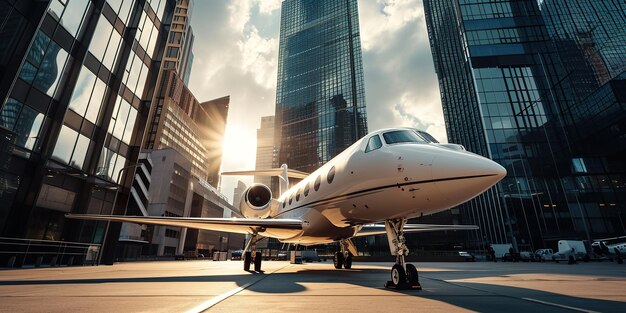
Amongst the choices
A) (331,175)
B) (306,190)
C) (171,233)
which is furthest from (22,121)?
(171,233)

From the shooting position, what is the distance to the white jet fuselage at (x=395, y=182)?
5.33 meters

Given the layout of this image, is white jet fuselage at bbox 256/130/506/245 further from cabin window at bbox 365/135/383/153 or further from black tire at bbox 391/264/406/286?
black tire at bbox 391/264/406/286

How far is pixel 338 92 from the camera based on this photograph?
4437 inches

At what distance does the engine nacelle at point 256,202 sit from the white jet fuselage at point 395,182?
4732 millimetres

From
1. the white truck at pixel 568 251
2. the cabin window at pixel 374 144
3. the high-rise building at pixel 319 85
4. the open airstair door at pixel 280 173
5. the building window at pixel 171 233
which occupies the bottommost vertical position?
the white truck at pixel 568 251

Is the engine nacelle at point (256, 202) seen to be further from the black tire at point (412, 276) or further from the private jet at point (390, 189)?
the black tire at point (412, 276)

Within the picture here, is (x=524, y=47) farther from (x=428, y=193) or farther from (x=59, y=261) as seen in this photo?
(x=59, y=261)

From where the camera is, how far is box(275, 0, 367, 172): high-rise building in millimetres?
109312

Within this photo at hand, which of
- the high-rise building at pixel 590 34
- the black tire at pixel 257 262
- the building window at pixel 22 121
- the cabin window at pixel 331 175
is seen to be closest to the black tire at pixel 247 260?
the black tire at pixel 257 262

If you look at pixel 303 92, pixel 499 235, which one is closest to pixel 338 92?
pixel 303 92

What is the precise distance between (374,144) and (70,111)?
17.6 meters

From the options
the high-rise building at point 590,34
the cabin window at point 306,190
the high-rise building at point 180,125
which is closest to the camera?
the cabin window at point 306,190

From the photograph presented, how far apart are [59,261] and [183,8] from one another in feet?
407

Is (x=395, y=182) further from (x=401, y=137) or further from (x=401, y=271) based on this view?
(x=401, y=271)
